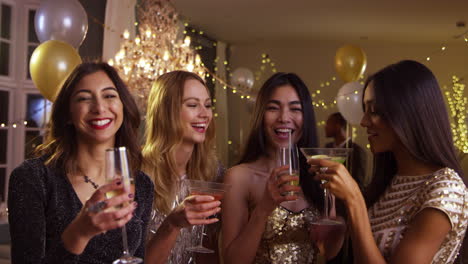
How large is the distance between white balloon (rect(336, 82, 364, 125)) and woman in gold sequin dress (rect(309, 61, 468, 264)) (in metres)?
4.11

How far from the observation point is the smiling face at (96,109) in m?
2.04

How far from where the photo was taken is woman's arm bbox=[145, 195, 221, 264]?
2016mm

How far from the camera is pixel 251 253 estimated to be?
235cm

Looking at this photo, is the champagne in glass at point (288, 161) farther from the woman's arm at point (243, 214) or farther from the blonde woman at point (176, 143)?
the blonde woman at point (176, 143)

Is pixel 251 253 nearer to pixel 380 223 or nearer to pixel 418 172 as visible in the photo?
pixel 380 223

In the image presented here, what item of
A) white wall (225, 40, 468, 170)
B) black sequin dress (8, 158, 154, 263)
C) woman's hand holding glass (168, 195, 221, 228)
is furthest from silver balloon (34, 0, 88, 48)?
white wall (225, 40, 468, 170)

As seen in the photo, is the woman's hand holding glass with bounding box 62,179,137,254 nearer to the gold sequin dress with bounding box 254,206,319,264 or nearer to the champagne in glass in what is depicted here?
the champagne in glass

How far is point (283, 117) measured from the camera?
2.61 meters

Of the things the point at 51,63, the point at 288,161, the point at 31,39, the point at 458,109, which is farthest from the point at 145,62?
the point at 458,109

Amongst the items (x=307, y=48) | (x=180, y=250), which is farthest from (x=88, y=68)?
(x=307, y=48)

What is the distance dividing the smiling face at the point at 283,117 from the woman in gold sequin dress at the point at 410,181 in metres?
0.54

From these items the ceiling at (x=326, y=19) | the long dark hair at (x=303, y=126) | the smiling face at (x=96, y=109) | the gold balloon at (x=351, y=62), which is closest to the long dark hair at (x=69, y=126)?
the smiling face at (x=96, y=109)

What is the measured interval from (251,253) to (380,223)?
1.87 feet

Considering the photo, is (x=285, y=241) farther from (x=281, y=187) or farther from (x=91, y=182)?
(x=91, y=182)
